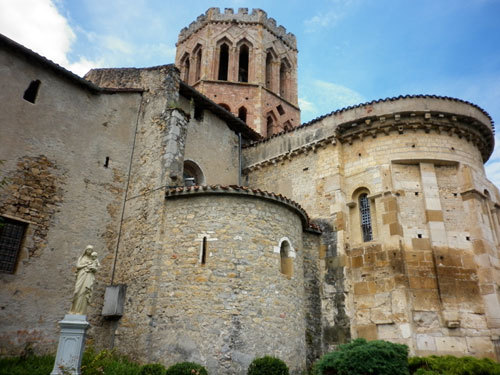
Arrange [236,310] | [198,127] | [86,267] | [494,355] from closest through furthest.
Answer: [86,267] → [236,310] → [494,355] → [198,127]

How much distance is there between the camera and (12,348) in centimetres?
967

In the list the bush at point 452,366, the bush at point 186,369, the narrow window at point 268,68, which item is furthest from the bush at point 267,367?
the narrow window at point 268,68

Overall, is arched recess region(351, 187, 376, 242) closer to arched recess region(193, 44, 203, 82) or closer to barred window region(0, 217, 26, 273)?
barred window region(0, 217, 26, 273)

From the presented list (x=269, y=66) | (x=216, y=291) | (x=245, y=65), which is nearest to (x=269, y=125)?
(x=269, y=66)

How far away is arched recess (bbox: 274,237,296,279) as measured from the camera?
38.2 ft

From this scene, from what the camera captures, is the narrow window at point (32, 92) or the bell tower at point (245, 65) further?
the bell tower at point (245, 65)

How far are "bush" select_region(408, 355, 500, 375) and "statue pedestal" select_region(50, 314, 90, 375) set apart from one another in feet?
25.3

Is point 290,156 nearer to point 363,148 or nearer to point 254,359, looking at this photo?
point 363,148

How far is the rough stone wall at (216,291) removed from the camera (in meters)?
9.97

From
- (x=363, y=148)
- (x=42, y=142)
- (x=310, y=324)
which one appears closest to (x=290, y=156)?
(x=363, y=148)

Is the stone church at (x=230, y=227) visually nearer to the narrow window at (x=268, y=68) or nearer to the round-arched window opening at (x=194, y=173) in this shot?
the round-arched window opening at (x=194, y=173)

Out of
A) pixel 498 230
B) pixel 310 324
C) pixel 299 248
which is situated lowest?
pixel 310 324

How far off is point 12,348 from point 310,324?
7931 millimetres

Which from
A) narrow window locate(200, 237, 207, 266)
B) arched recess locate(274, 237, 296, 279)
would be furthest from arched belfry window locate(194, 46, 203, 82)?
narrow window locate(200, 237, 207, 266)
